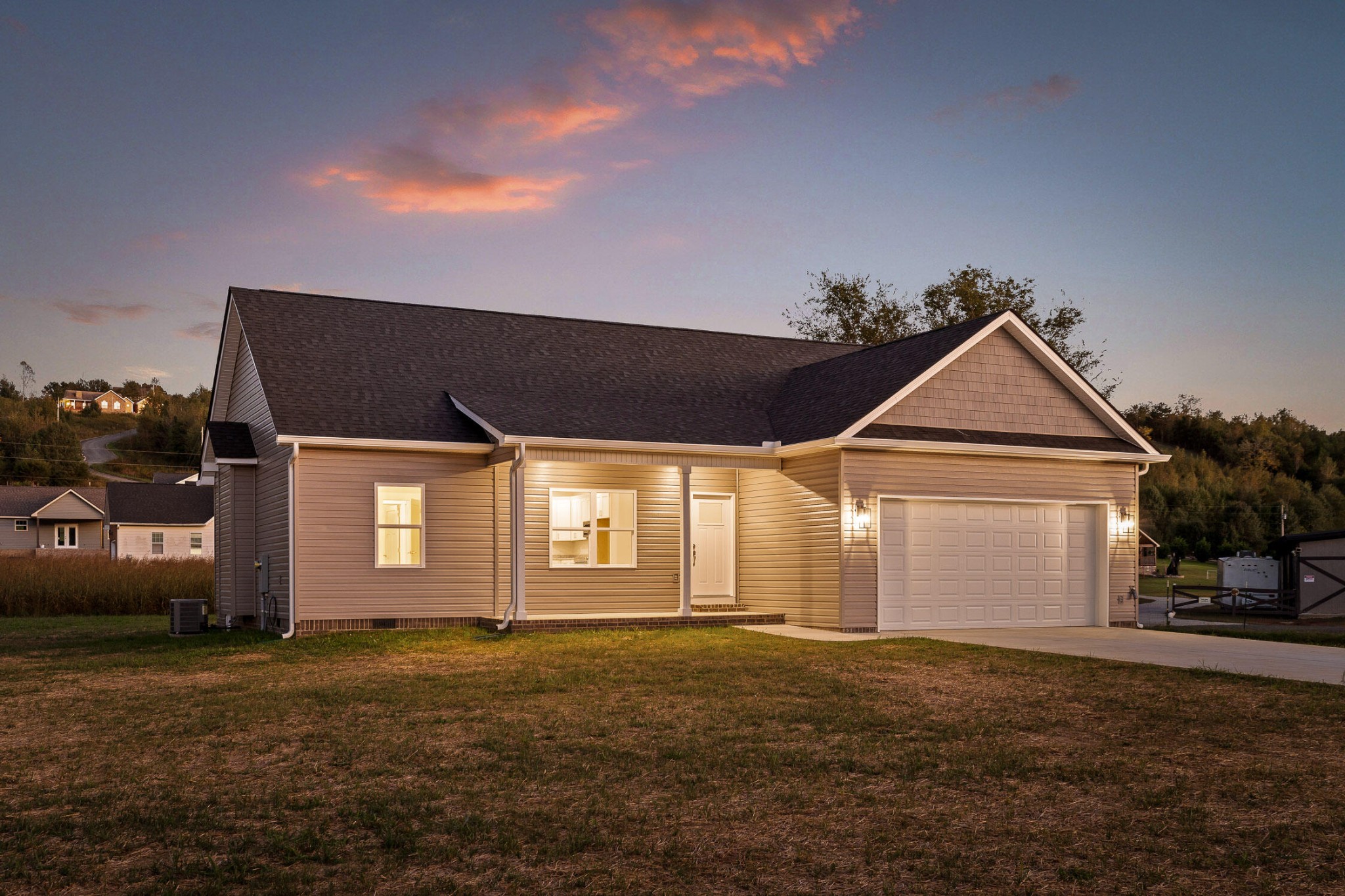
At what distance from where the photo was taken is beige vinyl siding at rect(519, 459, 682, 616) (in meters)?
18.0

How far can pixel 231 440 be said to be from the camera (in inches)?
755

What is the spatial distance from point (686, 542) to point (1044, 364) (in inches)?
270

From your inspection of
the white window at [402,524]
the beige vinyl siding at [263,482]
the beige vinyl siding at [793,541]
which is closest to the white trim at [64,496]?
the beige vinyl siding at [263,482]

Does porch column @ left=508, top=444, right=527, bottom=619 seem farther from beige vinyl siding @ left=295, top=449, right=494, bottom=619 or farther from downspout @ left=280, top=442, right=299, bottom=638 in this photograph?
downspout @ left=280, top=442, right=299, bottom=638

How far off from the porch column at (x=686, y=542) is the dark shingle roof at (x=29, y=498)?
54877 millimetres

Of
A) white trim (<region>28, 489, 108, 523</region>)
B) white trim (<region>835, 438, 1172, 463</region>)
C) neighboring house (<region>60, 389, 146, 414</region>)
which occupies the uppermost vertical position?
neighboring house (<region>60, 389, 146, 414</region>)

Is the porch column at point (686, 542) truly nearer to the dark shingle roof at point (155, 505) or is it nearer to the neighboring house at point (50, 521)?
the dark shingle roof at point (155, 505)

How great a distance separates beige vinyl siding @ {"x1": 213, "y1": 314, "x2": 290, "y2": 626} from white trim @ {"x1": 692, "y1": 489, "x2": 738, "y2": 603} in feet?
22.3

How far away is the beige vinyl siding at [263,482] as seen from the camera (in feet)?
56.5

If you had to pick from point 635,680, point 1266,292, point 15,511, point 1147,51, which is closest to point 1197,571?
point 1266,292

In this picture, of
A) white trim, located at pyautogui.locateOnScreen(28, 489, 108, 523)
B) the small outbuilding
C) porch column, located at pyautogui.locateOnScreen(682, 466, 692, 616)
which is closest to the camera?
porch column, located at pyautogui.locateOnScreen(682, 466, 692, 616)

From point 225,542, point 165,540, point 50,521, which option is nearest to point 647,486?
point 225,542

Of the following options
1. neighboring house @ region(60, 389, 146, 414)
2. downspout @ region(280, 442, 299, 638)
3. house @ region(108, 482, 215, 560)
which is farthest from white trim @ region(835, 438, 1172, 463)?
neighboring house @ region(60, 389, 146, 414)

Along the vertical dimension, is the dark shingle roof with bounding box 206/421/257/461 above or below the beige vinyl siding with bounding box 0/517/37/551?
above
